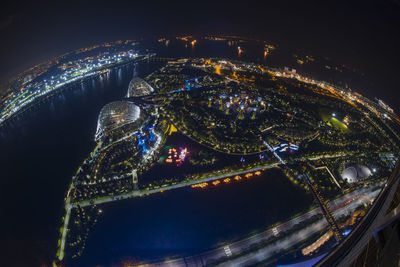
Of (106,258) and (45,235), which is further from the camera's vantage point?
(45,235)

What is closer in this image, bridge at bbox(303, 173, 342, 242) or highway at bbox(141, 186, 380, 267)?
highway at bbox(141, 186, 380, 267)

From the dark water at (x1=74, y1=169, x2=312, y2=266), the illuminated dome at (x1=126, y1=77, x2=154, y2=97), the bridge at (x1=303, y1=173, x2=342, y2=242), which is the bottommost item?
the bridge at (x1=303, y1=173, x2=342, y2=242)

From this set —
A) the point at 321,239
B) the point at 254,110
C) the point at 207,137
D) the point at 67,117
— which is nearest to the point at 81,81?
the point at 67,117

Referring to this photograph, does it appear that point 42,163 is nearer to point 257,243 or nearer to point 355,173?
point 257,243

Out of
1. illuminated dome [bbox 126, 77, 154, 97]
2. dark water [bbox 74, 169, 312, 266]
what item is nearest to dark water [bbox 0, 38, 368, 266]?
dark water [bbox 74, 169, 312, 266]

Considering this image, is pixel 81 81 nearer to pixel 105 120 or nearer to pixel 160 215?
pixel 105 120

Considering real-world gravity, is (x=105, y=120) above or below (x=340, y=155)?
above

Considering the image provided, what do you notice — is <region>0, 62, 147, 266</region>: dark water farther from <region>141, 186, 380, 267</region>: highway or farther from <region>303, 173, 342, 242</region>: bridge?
<region>303, 173, 342, 242</region>: bridge

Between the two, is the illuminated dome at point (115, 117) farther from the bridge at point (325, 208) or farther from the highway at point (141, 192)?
the bridge at point (325, 208)
